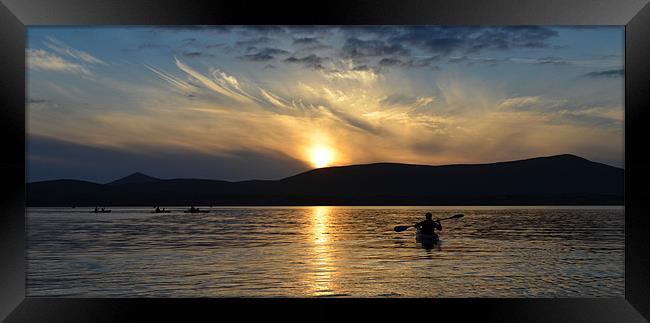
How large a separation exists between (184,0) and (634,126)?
10.4 ft

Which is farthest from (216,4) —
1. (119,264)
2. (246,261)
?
(119,264)

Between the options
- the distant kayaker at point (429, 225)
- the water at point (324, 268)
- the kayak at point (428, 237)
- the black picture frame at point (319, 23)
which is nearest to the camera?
the black picture frame at point (319, 23)

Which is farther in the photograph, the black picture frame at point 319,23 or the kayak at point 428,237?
the kayak at point 428,237

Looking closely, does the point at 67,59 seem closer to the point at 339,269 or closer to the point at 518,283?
the point at 339,269

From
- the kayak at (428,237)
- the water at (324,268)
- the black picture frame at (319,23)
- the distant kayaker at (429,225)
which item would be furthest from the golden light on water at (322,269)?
the black picture frame at (319,23)

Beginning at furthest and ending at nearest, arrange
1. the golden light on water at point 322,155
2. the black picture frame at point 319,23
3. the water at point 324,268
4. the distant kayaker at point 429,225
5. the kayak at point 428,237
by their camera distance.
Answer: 1. the golden light on water at point 322,155
2. the kayak at point 428,237
3. the distant kayaker at point 429,225
4. the water at point 324,268
5. the black picture frame at point 319,23

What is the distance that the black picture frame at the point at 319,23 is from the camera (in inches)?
170

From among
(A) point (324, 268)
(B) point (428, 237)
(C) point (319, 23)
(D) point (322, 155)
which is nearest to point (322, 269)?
(A) point (324, 268)

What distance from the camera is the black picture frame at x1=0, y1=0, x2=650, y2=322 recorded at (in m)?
4.32

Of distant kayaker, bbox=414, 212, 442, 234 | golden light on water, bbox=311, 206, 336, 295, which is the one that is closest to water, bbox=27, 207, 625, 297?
golden light on water, bbox=311, 206, 336, 295

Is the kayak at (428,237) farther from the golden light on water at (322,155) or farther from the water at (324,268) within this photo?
the golden light on water at (322,155)

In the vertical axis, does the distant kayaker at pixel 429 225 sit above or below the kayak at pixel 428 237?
above

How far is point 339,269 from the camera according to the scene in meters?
15.4

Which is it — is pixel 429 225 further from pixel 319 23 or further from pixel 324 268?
pixel 319 23
